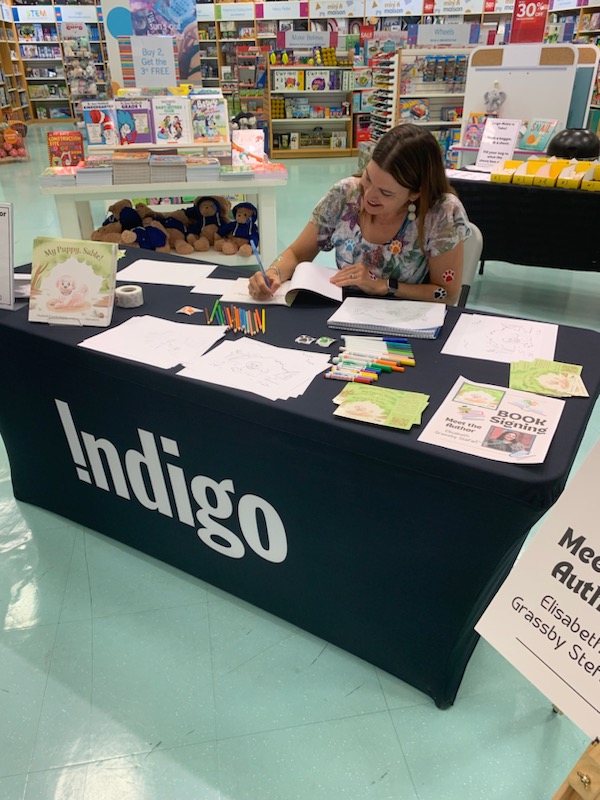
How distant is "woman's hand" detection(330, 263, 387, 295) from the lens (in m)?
1.93

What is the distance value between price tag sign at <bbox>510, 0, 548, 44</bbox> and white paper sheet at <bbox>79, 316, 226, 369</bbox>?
4.25 metres

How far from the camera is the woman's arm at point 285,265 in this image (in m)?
1.88

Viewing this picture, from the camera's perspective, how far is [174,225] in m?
4.22

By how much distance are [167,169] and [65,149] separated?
A: 79 cm

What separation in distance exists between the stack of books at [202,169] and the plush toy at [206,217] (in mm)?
Answer: 530

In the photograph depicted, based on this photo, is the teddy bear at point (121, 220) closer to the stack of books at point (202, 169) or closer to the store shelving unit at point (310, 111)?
the stack of books at point (202, 169)

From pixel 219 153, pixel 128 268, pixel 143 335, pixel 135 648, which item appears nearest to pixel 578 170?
pixel 219 153

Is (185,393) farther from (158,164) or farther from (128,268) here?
(158,164)

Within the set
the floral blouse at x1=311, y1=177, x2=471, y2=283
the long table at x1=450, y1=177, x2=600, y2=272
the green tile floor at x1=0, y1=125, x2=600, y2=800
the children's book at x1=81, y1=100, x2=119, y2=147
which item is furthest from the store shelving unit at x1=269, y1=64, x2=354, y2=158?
the green tile floor at x1=0, y1=125, x2=600, y2=800

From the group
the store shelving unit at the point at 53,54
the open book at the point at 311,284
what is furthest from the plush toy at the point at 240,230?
the store shelving unit at the point at 53,54

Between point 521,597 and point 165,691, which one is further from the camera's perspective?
point 165,691

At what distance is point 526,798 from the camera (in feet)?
4.38

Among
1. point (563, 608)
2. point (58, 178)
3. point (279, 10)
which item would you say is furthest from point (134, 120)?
point (279, 10)

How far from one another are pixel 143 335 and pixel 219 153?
287 centimetres
